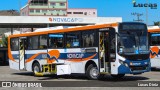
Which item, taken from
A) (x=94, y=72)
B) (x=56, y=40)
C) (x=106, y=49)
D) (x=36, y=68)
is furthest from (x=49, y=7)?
(x=106, y=49)

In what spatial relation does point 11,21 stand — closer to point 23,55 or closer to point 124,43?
point 23,55

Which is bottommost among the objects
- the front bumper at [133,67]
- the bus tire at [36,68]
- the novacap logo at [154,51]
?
the bus tire at [36,68]

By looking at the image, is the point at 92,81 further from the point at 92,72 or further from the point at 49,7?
the point at 49,7

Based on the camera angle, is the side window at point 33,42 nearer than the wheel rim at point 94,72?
No

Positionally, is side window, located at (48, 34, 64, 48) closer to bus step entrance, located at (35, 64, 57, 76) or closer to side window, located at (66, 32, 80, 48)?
side window, located at (66, 32, 80, 48)

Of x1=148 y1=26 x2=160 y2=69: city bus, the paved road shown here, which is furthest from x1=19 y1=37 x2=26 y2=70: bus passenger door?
x1=148 y1=26 x2=160 y2=69: city bus

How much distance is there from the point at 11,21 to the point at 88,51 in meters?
22.2

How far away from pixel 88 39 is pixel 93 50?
2.25 feet

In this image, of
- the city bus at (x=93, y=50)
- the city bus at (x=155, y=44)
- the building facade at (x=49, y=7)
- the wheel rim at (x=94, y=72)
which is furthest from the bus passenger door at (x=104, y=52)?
the building facade at (x=49, y=7)

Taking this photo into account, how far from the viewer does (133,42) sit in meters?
19.2

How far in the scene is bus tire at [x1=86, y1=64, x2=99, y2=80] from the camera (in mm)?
20134

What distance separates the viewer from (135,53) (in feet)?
62.7

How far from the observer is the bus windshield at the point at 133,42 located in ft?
61.9

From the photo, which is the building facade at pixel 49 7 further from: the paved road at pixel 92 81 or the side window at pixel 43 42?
the paved road at pixel 92 81
